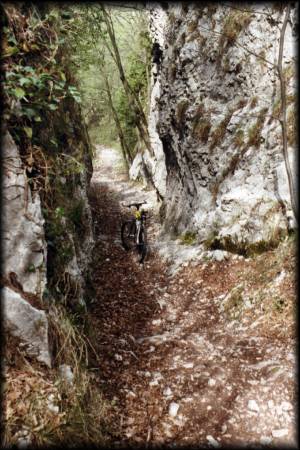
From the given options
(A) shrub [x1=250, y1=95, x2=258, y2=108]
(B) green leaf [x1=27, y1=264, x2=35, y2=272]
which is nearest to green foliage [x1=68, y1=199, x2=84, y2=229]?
(B) green leaf [x1=27, y1=264, x2=35, y2=272]

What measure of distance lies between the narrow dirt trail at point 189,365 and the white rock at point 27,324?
1466mm

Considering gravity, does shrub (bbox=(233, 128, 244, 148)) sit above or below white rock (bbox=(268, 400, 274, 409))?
above

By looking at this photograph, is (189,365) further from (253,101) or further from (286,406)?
(253,101)

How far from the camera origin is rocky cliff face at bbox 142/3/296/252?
7707mm

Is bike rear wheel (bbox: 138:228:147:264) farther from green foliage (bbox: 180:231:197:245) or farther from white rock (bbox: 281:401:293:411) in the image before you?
white rock (bbox: 281:401:293:411)

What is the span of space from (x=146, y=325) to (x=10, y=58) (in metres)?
5.46

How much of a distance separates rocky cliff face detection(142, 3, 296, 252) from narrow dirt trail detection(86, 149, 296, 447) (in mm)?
1360

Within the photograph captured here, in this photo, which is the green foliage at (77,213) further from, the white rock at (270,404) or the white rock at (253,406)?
the white rock at (270,404)

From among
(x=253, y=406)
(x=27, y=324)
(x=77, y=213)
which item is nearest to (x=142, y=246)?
(x=77, y=213)

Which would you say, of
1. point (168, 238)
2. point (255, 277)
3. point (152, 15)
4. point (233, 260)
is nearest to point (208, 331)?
point (255, 277)

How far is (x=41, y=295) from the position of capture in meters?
4.24

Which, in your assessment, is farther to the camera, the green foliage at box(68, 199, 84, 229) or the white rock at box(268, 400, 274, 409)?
the green foliage at box(68, 199, 84, 229)

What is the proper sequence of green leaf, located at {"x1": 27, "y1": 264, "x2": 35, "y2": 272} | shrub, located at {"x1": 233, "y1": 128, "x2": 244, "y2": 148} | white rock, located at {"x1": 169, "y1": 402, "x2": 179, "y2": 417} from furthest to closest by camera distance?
shrub, located at {"x1": 233, "y1": 128, "x2": 244, "y2": 148}
white rock, located at {"x1": 169, "y1": 402, "x2": 179, "y2": 417}
green leaf, located at {"x1": 27, "y1": 264, "x2": 35, "y2": 272}

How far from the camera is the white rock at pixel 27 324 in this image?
386 cm
